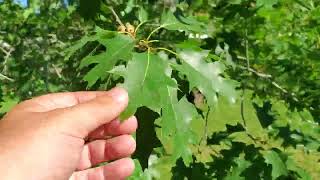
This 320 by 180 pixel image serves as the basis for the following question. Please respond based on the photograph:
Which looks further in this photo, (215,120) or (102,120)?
(215,120)

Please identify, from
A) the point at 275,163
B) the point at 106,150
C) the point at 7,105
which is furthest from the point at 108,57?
the point at 7,105

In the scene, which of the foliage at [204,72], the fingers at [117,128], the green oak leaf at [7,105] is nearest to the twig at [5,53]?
the foliage at [204,72]

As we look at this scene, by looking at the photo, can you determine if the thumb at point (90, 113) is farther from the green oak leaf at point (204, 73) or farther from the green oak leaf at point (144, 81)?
the green oak leaf at point (204, 73)

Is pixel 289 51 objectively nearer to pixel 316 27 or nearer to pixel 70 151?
pixel 316 27

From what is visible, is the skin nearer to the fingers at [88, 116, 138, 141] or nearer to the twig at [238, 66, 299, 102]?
the fingers at [88, 116, 138, 141]

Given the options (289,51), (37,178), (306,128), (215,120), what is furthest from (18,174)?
(215,120)

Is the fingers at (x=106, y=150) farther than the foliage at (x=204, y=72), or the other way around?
the fingers at (x=106, y=150)
